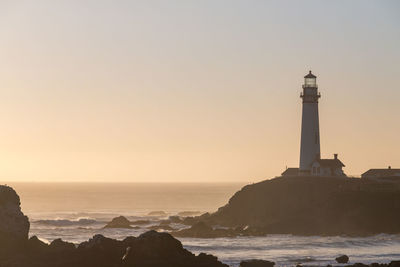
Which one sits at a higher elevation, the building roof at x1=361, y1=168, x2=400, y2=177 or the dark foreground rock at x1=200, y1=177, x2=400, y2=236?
the building roof at x1=361, y1=168, x2=400, y2=177

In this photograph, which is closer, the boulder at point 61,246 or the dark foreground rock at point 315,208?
the boulder at point 61,246

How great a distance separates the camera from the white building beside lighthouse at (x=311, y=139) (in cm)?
10294

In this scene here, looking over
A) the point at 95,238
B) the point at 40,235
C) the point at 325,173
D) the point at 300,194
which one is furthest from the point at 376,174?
the point at 95,238

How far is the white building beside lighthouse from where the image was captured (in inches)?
4053

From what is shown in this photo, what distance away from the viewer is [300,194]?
97.4 m

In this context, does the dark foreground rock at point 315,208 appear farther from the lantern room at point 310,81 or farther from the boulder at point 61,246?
the boulder at point 61,246

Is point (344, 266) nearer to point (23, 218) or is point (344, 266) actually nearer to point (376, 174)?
point (23, 218)

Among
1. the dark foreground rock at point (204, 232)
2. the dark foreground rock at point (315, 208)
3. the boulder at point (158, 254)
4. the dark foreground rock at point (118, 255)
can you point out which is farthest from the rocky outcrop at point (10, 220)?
the dark foreground rock at point (315, 208)

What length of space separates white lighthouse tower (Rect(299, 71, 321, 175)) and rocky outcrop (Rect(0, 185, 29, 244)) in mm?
46480

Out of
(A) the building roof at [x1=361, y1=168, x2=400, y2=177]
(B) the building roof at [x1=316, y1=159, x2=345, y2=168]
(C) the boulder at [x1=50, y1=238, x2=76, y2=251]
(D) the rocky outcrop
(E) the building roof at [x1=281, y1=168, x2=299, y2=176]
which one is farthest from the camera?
(E) the building roof at [x1=281, y1=168, x2=299, y2=176]

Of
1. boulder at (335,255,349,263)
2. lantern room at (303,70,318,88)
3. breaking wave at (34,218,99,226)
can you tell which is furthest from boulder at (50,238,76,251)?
breaking wave at (34,218,99,226)

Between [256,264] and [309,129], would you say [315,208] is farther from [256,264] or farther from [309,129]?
[256,264]

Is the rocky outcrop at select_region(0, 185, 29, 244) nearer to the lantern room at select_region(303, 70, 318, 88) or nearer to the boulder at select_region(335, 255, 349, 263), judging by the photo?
the boulder at select_region(335, 255, 349, 263)

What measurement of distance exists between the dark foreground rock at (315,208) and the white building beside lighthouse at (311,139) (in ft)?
11.1
